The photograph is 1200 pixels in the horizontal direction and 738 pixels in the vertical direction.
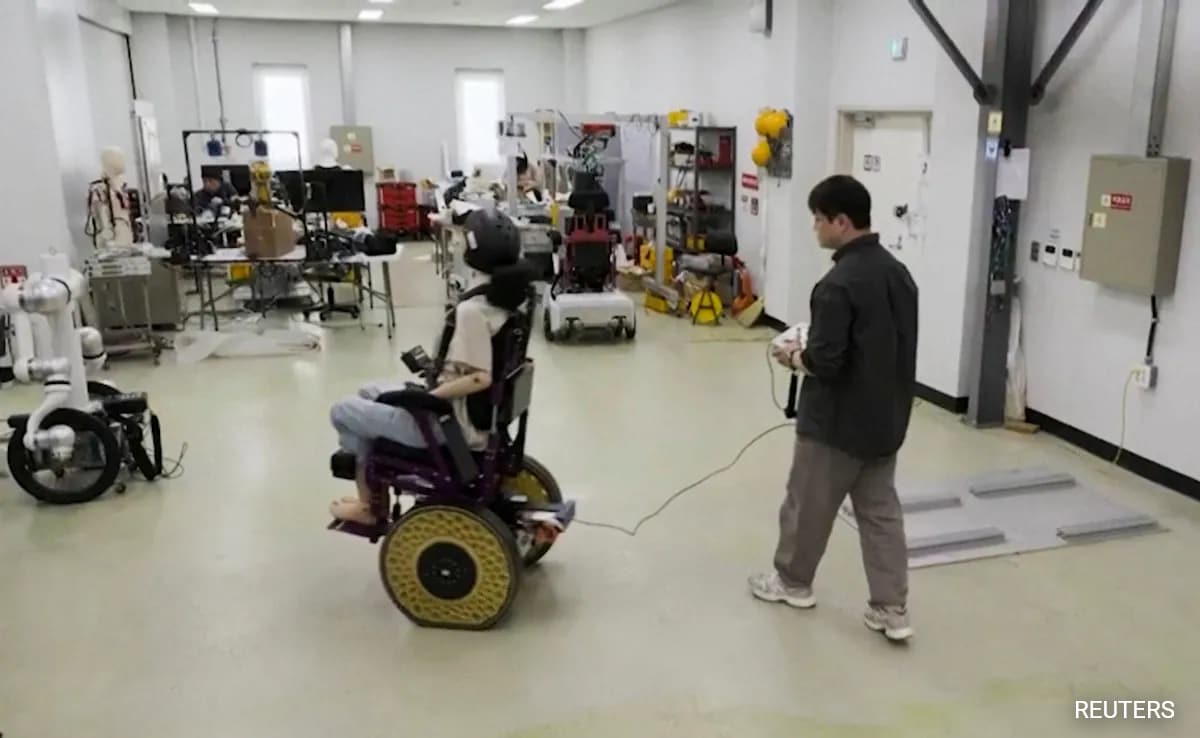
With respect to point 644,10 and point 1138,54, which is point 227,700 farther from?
point 644,10

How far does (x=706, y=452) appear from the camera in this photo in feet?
16.9

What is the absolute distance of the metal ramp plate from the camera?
3.95m

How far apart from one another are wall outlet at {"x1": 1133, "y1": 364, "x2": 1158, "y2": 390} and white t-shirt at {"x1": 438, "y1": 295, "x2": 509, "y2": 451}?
3350 millimetres

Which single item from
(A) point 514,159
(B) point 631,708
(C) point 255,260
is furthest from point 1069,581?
(A) point 514,159

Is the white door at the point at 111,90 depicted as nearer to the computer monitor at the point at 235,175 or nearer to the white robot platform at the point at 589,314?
the computer monitor at the point at 235,175

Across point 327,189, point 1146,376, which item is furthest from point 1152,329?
point 327,189

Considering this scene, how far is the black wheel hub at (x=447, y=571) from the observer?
128 inches

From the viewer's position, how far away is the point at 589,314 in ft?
25.2

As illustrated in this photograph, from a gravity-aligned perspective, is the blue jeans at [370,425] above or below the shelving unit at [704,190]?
below

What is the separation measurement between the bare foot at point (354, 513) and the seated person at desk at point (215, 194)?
753cm

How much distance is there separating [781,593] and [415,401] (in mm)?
1529

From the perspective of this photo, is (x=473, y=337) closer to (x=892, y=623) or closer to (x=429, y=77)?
(x=892, y=623)

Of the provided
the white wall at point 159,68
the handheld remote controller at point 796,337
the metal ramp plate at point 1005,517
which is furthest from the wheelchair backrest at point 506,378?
the white wall at point 159,68

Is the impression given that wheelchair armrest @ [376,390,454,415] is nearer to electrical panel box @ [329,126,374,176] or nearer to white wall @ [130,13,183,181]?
white wall @ [130,13,183,181]
